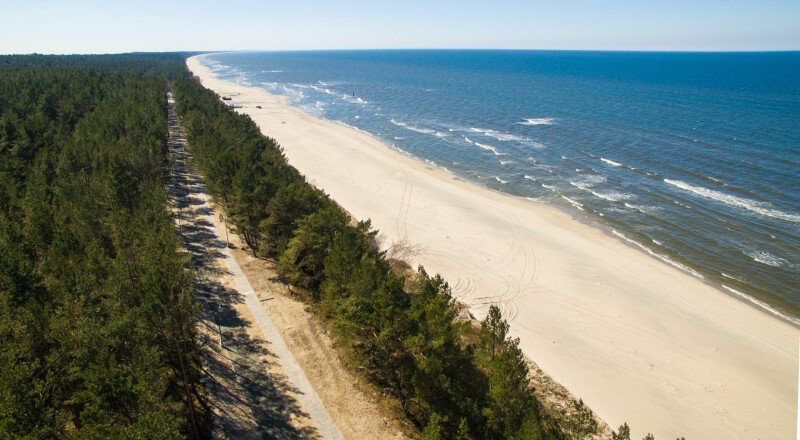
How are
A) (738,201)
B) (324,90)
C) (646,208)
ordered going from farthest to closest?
(324,90), (738,201), (646,208)

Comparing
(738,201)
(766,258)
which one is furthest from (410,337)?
(738,201)

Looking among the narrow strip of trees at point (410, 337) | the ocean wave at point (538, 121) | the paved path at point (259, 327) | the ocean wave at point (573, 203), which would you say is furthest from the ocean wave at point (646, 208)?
the ocean wave at point (538, 121)

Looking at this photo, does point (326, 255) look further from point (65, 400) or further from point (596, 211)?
point (596, 211)

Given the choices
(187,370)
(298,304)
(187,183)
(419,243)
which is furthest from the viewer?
(187,183)

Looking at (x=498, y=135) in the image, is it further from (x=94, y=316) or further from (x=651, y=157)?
(x=94, y=316)

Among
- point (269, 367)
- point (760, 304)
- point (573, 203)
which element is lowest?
point (760, 304)

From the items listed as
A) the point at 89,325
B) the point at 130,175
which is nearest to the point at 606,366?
the point at 89,325

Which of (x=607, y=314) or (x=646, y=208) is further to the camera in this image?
(x=646, y=208)

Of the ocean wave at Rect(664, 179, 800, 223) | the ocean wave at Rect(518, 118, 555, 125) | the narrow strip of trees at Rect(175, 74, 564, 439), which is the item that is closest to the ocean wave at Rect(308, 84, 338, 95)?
the ocean wave at Rect(518, 118, 555, 125)
